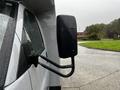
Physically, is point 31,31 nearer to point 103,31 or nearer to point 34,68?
point 34,68

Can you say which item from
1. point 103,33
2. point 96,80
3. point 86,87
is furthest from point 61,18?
point 103,33

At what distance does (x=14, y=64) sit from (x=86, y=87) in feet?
18.6

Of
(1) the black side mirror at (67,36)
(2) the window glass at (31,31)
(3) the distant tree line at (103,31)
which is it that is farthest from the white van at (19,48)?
(3) the distant tree line at (103,31)

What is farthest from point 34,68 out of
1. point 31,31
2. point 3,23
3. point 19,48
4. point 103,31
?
point 103,31

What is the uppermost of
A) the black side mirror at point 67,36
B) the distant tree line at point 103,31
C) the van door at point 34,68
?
the black side mirror at point 67,36

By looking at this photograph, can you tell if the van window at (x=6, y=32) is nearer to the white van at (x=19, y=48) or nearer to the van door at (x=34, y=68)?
the white van at (x=19, y=48)

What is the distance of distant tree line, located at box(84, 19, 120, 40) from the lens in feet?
241

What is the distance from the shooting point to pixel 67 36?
2.10 meters

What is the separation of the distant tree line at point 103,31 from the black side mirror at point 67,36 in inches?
2748

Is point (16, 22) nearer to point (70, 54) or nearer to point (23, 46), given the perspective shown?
point (23, 46)

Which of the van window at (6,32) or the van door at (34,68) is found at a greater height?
the van window at (6,32)

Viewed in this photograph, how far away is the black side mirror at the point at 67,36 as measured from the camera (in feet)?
6.89

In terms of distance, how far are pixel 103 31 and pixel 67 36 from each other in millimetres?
81170

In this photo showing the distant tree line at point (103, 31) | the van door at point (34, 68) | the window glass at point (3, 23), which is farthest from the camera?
the distant tree line at point (103, 31)
